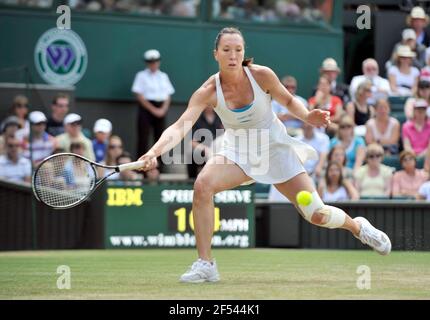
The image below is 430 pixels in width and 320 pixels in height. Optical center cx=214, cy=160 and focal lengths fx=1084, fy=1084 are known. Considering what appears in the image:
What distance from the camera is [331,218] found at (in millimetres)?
8523

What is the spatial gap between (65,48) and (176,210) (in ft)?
13.6

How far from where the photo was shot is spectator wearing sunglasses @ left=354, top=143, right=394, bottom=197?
14438mm

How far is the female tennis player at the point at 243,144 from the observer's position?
842cm

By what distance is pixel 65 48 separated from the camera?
1681 cm

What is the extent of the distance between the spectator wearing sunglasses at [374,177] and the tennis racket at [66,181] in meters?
5.14

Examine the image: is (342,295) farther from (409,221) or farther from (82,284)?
(409,221)

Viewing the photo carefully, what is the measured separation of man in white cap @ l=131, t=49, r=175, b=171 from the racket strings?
5841 millimetres

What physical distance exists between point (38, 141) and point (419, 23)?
6.52 m

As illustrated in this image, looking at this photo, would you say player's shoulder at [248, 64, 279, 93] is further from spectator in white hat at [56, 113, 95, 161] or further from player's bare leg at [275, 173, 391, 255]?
spectator in white hat at [56, 113, 95, 161]

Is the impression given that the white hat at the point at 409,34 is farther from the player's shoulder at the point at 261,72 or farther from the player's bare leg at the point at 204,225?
the player's bare leg at the point at 204,225

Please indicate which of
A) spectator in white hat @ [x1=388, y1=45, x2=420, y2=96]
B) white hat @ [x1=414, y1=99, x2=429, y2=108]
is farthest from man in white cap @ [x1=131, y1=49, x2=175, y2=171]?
white hat @ [x1=414, y1=99, x2=429, y2=108]

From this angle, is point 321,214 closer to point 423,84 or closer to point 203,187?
point 203,187
